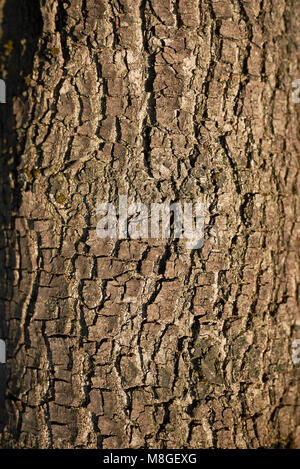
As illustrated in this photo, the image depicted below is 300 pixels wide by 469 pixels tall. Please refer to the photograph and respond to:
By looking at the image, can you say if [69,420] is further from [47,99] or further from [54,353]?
[47,99]

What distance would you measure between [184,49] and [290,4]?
0.53m

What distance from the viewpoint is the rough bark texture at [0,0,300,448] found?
139 cm

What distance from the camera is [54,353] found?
1.45m

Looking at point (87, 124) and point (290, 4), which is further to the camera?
point (290, 4)

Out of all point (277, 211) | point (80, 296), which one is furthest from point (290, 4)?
point (80, 296)

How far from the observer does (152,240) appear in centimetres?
139

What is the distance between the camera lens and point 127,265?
1.40 meters

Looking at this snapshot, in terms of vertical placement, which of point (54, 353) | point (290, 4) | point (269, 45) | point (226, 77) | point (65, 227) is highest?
point (290, 4)

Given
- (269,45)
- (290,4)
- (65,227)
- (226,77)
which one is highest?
(290,4)

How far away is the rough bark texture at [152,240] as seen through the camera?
1389mm

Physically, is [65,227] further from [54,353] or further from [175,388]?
[175,388]

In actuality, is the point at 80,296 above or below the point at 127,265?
below

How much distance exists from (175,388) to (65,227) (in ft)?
2.22

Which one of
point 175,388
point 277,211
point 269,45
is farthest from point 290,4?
point 175,388
